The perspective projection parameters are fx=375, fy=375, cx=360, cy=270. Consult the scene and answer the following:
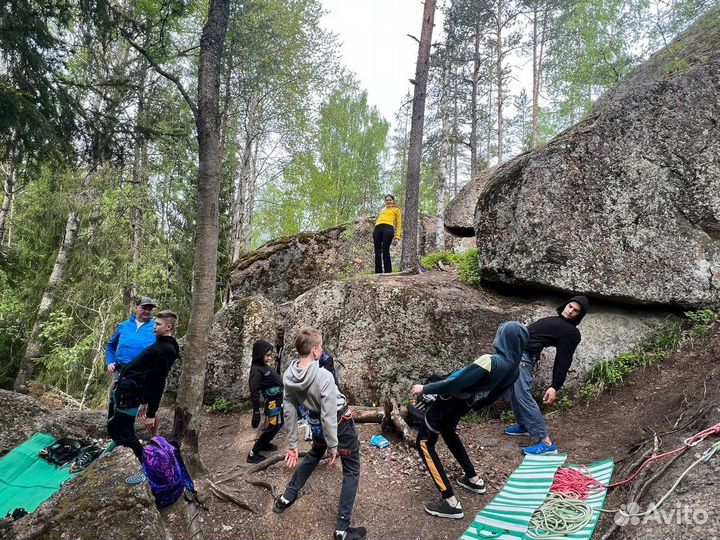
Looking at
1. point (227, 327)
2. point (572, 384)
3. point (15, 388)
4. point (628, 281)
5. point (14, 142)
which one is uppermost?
point (14, 142)

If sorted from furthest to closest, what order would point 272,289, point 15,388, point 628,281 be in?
point 272,289
point 15,388
point 628,281

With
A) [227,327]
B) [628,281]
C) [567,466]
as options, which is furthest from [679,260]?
[227,327]

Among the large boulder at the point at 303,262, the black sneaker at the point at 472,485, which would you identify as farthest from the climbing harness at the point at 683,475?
the large boulder at the point at 303,262

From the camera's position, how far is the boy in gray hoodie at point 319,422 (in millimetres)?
3486

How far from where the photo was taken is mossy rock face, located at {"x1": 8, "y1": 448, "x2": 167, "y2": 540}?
8.64 ft

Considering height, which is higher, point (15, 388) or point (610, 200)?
point (610, 200)

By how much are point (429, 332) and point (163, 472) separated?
176 inches

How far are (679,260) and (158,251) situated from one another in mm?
13090

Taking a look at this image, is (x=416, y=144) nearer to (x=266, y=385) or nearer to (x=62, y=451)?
(x=266, y=385)

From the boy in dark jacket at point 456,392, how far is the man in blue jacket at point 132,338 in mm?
3834

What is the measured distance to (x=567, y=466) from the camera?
4289 millimetres

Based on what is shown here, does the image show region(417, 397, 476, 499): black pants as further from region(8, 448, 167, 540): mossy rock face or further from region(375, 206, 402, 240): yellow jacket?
region(375, 206, 402, 240): yellow jacket

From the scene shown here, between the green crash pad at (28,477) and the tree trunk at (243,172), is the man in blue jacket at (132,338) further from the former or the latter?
the tree trunk at (243,172)

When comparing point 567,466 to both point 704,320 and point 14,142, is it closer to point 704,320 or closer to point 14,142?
point 704,320
